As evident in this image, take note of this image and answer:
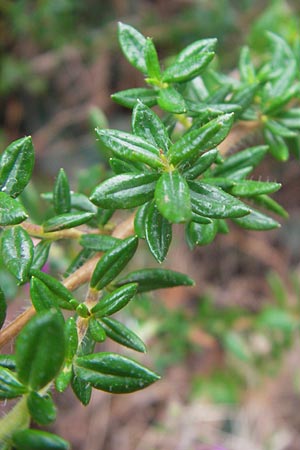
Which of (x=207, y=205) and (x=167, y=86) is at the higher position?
(x=167, y=86)

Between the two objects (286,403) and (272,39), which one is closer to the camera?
(272,39)

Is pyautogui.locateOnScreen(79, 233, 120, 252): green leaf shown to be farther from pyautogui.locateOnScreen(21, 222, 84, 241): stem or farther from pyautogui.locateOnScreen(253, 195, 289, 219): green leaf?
pyautogui.locateOnScreen(253, 195, 289, 219): green leaf

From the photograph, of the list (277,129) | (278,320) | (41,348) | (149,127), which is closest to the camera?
(41,348)

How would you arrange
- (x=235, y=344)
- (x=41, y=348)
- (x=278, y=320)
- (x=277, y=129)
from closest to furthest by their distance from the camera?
(x=41, y=348) < (x=277, y=129) < (x=278, y=320) < (x=235, y=344)

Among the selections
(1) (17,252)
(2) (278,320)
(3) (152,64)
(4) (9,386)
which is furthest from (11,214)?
(2) (278,320)

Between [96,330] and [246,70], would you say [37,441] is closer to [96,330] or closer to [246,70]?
[96,330]

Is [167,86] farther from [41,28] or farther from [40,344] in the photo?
[41,28]

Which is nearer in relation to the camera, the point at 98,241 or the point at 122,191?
the point at 122,191

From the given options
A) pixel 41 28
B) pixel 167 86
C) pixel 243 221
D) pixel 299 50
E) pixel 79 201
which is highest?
pixel 41 28

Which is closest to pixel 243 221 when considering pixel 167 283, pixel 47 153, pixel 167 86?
pixel 167 283
